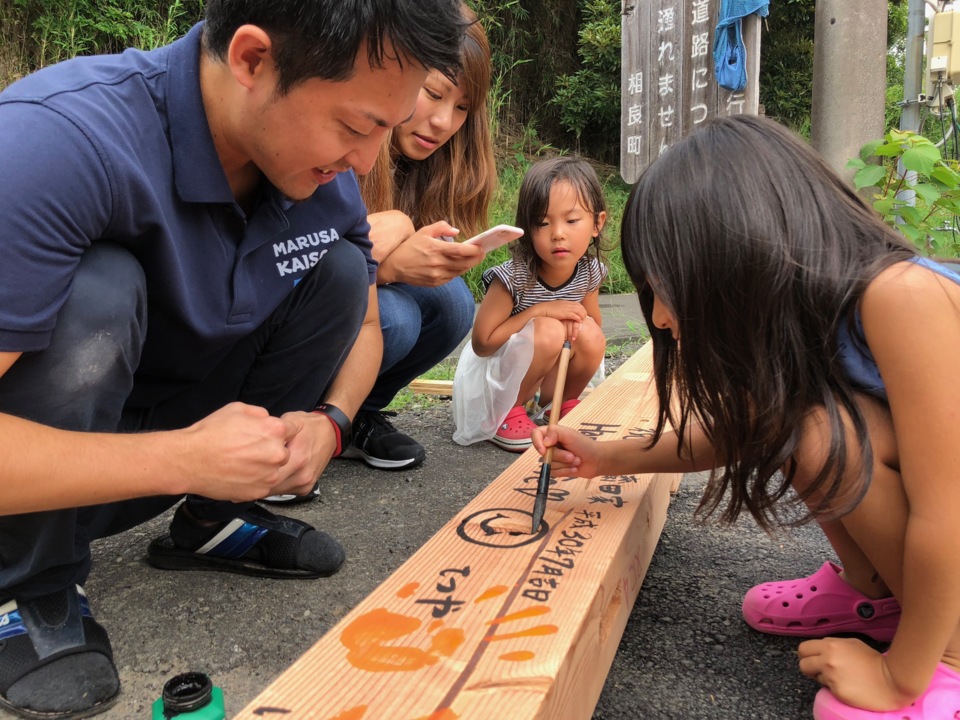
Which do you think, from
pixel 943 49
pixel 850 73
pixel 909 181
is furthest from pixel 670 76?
pixel 909 181

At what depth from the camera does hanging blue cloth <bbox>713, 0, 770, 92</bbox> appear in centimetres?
425

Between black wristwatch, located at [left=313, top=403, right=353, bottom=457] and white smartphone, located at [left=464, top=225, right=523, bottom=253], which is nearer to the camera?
black wristwatch, located at [left=313, top=403, right=353, bottom=457]

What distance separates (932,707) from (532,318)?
1775mm

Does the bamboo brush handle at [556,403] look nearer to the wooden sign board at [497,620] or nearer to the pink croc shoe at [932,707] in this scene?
the wooden sign board at [497,620]

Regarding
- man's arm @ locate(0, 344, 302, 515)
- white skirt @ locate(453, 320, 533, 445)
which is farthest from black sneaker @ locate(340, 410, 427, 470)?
man's arm @ locate(0, 344, 302, 515)

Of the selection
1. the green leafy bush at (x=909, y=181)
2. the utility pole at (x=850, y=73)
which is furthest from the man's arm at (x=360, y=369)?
the utility pole at (x=850, y=73)

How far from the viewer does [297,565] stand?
5.60ft

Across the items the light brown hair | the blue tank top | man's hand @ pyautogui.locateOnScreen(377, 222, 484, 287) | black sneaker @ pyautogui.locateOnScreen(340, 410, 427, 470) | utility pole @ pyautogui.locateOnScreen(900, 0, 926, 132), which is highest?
utility pole @ pyautogui.locateOnScreen(900, 0, 926, 132)

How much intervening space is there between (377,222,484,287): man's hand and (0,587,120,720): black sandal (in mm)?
1210

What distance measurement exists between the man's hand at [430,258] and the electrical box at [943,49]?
3900 mm

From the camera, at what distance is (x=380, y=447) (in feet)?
7.94

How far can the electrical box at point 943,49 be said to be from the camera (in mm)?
4480

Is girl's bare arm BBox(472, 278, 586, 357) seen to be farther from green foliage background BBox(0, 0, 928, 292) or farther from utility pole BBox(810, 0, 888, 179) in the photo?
green foliage background BBox(0, 0, 928, 292)

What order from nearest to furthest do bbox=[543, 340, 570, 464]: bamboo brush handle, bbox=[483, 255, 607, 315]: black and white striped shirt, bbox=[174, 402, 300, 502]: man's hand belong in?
1. bbox=[174, 402, 300, 502]: man's hand
2. bbox=[543, 340, 570, 464]: bamboo brush handle
3. bbox=[483, 255, 607, 315]: black and white striped shirt
